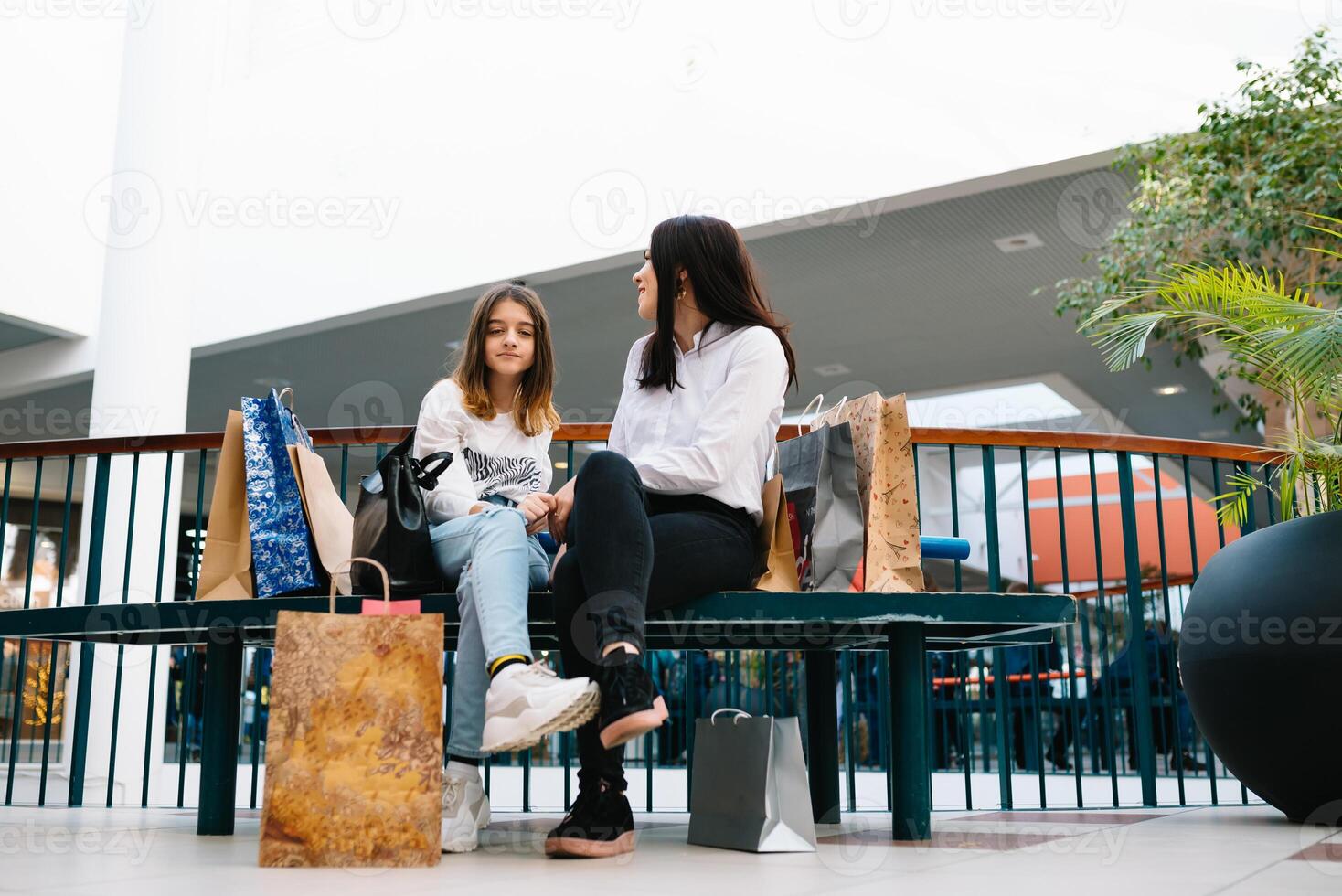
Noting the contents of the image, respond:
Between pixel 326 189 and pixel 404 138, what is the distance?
2.42 ft

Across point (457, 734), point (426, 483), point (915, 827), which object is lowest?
point (915, 827)

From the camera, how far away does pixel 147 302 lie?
649 cm

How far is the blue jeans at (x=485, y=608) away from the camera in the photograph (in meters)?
1.99

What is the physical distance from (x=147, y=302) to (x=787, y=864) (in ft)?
18.8

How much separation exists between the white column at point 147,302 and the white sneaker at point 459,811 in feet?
13.6

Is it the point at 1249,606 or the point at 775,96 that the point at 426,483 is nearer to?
the point at 1249,606

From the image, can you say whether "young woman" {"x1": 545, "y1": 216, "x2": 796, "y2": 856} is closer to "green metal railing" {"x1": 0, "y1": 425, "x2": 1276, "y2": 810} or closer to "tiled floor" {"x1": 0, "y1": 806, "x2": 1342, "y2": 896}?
"tiled floor" {"x1": 0, "y1": 806, "x2": 1342, "y2": 896}

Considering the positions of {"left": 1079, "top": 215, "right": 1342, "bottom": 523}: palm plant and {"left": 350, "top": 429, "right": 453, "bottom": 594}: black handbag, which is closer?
{"left": 350, "top": 429, "right": 453, "bottom": 594}: black handbag

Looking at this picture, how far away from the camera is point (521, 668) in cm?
188

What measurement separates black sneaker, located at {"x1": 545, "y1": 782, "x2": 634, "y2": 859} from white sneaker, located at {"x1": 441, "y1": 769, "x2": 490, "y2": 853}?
0.53 ft

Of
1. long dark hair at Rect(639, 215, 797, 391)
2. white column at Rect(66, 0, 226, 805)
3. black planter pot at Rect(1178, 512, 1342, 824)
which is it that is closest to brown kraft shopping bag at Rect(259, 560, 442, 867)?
long dark hair at Rect(639, 215, 797, 391)

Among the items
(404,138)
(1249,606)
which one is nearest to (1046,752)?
(404,138)

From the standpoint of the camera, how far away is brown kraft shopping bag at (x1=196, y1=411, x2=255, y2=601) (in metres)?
2.47

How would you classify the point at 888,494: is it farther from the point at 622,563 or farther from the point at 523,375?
the point at 523,375
